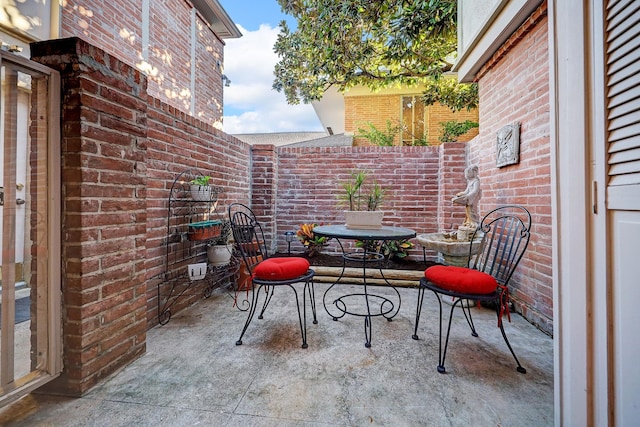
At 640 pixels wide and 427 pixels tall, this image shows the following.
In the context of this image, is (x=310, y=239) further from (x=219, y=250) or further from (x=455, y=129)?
(x=455, y=129)

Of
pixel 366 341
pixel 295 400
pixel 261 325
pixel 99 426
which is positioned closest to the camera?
pixel 99 426

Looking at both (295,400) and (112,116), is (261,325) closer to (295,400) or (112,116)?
(295,400)

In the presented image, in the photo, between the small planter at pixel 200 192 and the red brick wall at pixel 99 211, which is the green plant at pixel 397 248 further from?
the red brick wall at pixel 99 211

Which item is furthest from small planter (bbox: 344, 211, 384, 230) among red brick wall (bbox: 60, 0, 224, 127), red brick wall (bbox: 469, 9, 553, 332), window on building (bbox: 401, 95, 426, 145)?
window on building (bbox: 401, 95, 426, 145)

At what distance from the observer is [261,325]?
87.7 inches

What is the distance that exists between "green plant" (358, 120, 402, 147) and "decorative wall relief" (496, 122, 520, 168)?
4.26 metres

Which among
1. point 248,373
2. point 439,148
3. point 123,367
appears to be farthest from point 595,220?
point 439,148

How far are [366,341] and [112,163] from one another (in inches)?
77.4

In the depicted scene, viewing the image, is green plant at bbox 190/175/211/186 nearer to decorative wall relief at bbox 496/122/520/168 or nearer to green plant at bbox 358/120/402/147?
decorative wall relief at bbox 496/122/520/168

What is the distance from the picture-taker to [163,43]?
4703 millimetres

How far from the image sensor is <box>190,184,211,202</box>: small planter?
2482 mm

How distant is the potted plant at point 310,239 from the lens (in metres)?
3.98

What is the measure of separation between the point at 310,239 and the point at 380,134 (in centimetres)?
432

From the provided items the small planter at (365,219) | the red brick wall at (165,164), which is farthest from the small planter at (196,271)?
the small planter at (365,219)
